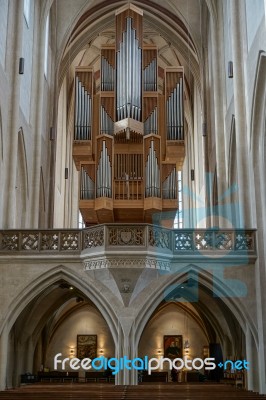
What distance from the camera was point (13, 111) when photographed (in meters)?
20.8

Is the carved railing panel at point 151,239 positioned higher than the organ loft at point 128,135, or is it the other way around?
the organ loft at point 128,135

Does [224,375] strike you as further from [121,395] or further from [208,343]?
[121,395]

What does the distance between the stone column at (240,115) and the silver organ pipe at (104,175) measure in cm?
605

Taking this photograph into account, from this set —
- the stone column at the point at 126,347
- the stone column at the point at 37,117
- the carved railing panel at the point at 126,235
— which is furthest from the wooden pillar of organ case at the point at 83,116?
the stone column at the point at 126,347

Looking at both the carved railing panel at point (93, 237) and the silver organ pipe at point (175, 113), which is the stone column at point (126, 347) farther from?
the silver organ pipe at point (175, 113)

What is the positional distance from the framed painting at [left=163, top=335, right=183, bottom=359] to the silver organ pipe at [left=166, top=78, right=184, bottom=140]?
34.5 feet

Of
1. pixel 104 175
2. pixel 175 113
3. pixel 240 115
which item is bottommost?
pixel 104 175

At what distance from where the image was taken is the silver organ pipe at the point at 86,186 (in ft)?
80.9

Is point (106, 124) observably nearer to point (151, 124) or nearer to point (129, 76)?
point (151, 124)

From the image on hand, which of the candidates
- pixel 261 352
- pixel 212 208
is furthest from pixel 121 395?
pixel 212 208

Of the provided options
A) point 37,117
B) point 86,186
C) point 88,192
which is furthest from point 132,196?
point 37,117

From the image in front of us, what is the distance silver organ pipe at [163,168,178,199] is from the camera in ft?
80.2

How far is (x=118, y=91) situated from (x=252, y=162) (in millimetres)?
9016

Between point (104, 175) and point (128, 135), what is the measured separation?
1.93 m
